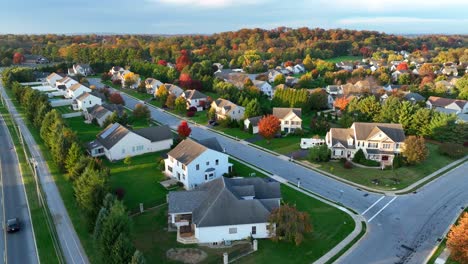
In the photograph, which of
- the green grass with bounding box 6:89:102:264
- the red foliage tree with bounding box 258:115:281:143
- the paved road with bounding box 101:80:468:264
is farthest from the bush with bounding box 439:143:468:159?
the green grass with bounding box 6:89:102:264

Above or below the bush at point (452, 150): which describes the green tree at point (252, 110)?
above

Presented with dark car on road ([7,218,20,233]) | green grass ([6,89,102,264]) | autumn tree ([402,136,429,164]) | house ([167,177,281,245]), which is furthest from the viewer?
autumn tree ([402,136,429,164])

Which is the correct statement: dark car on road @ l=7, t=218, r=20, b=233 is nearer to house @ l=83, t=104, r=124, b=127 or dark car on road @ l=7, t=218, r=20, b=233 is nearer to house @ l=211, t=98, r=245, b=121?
house @ l=83, t=104, r=124, b=127

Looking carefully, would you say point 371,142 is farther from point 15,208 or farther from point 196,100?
point 15,208

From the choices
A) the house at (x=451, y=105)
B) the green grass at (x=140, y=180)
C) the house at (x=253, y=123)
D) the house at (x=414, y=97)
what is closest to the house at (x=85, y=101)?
the green grass at (x=140, y=180)

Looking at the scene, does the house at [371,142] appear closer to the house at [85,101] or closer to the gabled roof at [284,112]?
the gabled roof at [284,112]

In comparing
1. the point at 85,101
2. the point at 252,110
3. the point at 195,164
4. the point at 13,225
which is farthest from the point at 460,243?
the point at 85,101
